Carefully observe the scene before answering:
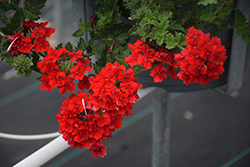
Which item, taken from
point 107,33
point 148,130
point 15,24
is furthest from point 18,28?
point 148,130

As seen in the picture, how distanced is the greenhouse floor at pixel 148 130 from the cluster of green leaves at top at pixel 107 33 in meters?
1.64

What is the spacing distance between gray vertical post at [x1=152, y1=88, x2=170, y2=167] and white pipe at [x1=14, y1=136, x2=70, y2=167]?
0.55 m

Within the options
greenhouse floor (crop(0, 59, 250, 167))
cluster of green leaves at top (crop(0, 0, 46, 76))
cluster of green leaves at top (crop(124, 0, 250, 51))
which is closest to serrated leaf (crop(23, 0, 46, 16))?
cluster of green leaves at top (crop(0, 0, 46, 76))

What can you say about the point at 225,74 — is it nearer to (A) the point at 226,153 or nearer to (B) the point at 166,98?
(B) the point at 166,98

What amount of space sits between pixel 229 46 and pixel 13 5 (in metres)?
0.87

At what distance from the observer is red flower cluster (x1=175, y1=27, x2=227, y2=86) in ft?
3.06

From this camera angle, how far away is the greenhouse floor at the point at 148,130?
2668 mm

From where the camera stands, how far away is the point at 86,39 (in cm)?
135

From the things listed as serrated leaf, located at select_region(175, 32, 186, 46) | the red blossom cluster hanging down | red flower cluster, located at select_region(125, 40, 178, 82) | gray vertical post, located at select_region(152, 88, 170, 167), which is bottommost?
gray vertical post, located at select_region(152, 88, 170, 167)

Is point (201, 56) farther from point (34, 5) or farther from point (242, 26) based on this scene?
point (34, 5)

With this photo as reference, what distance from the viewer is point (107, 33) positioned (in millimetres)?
1211

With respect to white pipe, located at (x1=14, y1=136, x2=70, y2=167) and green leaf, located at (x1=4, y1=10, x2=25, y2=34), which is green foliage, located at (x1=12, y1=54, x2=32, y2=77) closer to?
green leaf, located at (x1=4, y1=10, x2=25, y2=34)

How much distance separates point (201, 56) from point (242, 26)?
35 centimetres

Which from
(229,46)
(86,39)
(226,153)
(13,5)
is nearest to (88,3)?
(86,39)
